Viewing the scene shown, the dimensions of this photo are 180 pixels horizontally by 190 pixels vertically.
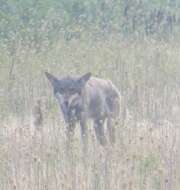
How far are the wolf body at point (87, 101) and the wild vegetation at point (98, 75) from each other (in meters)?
0.24

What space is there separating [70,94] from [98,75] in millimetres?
2485

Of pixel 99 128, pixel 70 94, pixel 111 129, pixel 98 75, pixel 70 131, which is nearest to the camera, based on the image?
pixel 70 131

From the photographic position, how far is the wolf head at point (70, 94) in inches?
412

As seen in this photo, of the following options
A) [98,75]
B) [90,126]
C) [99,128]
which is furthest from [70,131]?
[98,75]

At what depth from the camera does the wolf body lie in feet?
34.4

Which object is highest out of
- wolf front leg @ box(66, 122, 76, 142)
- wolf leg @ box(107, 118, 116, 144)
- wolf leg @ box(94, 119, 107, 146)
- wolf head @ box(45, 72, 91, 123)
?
wolf head @ box(45, 72, 91, 123)

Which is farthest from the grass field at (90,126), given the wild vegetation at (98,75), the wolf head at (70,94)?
the wolf head at (70,94)

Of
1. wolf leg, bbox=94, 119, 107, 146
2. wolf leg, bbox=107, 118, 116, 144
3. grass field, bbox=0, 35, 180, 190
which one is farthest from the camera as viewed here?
wolf leg, bbox=94, 119, 107, 146

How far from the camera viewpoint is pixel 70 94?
10.7 meters

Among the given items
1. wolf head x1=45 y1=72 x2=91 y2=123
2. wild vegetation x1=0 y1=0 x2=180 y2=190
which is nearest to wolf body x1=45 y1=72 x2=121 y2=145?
wolf head x1=45 y1=72 x2=91 y2=123

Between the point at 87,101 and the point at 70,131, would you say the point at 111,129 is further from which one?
the point at 70,131

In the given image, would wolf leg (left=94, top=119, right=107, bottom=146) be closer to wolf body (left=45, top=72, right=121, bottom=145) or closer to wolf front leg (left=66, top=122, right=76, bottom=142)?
wolf body (left=45, top=72, right=121, bottom=145)

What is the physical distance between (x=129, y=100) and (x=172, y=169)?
4773 millimetres

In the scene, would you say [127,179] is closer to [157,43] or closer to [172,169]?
[172,169]
